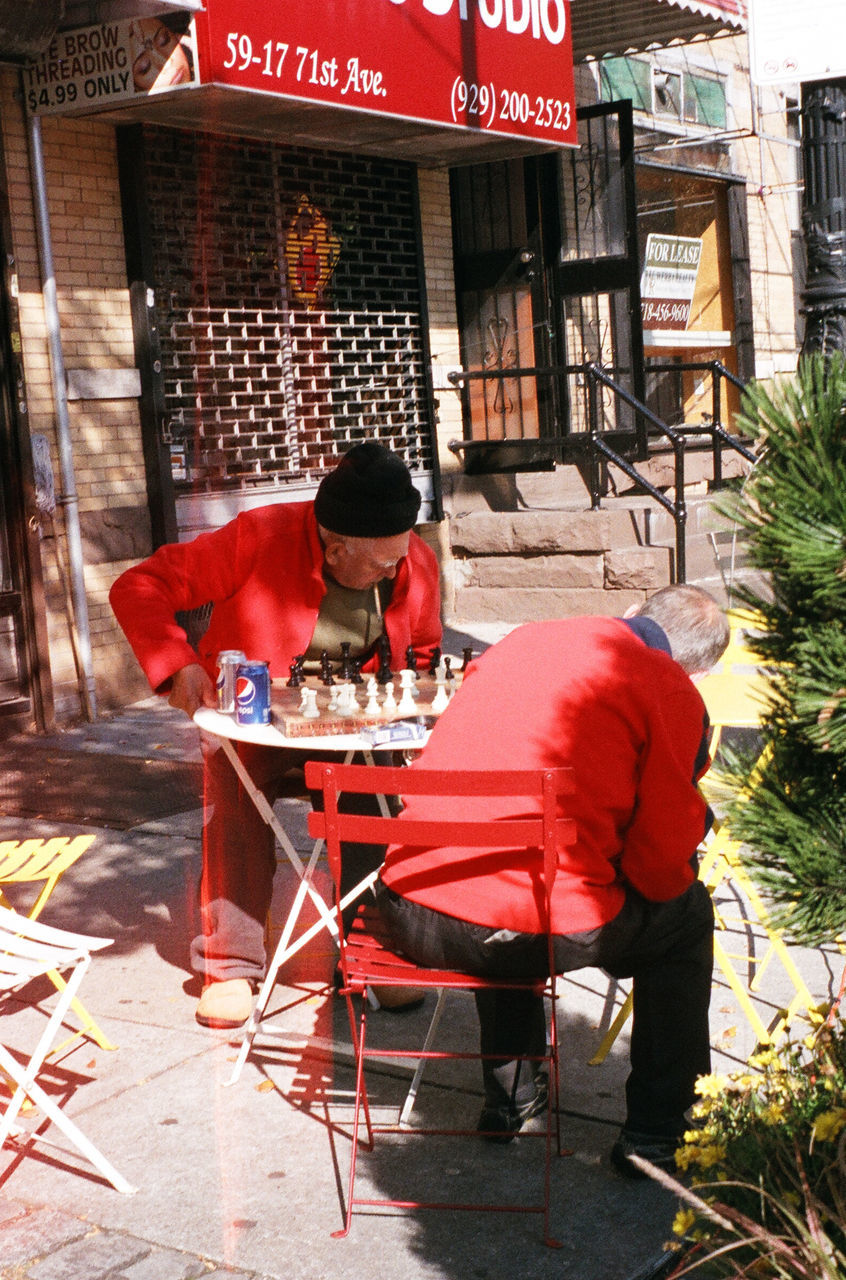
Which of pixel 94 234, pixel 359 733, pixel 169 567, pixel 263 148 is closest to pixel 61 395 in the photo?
pixel 94 234

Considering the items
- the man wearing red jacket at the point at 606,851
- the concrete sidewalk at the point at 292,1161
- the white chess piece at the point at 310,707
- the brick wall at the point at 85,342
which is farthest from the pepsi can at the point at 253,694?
the brick wall at the point at 85,342

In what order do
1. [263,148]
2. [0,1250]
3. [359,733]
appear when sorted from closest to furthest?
1. [0,1250]
2. [359,733]
3. [263,148]

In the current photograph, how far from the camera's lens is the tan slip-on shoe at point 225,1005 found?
170 inches

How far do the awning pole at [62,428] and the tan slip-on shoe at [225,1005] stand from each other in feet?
15.1

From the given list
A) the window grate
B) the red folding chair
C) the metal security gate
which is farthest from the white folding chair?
the window grate

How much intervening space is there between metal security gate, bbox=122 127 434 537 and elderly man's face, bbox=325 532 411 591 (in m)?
4.90

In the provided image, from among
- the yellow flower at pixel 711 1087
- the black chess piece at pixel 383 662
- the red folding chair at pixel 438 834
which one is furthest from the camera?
the black chess piece at pixel 383 662

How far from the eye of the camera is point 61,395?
27.9ft

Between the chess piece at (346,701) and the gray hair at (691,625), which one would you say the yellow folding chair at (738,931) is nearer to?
the gray hair at (691,625)

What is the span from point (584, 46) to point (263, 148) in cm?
404

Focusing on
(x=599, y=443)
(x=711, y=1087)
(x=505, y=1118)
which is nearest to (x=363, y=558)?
(x=505, y=1118)

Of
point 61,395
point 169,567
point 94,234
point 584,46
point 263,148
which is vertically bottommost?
point 169,567

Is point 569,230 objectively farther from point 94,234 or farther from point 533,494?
point 94,234

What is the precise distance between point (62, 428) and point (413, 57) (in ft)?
10.8
